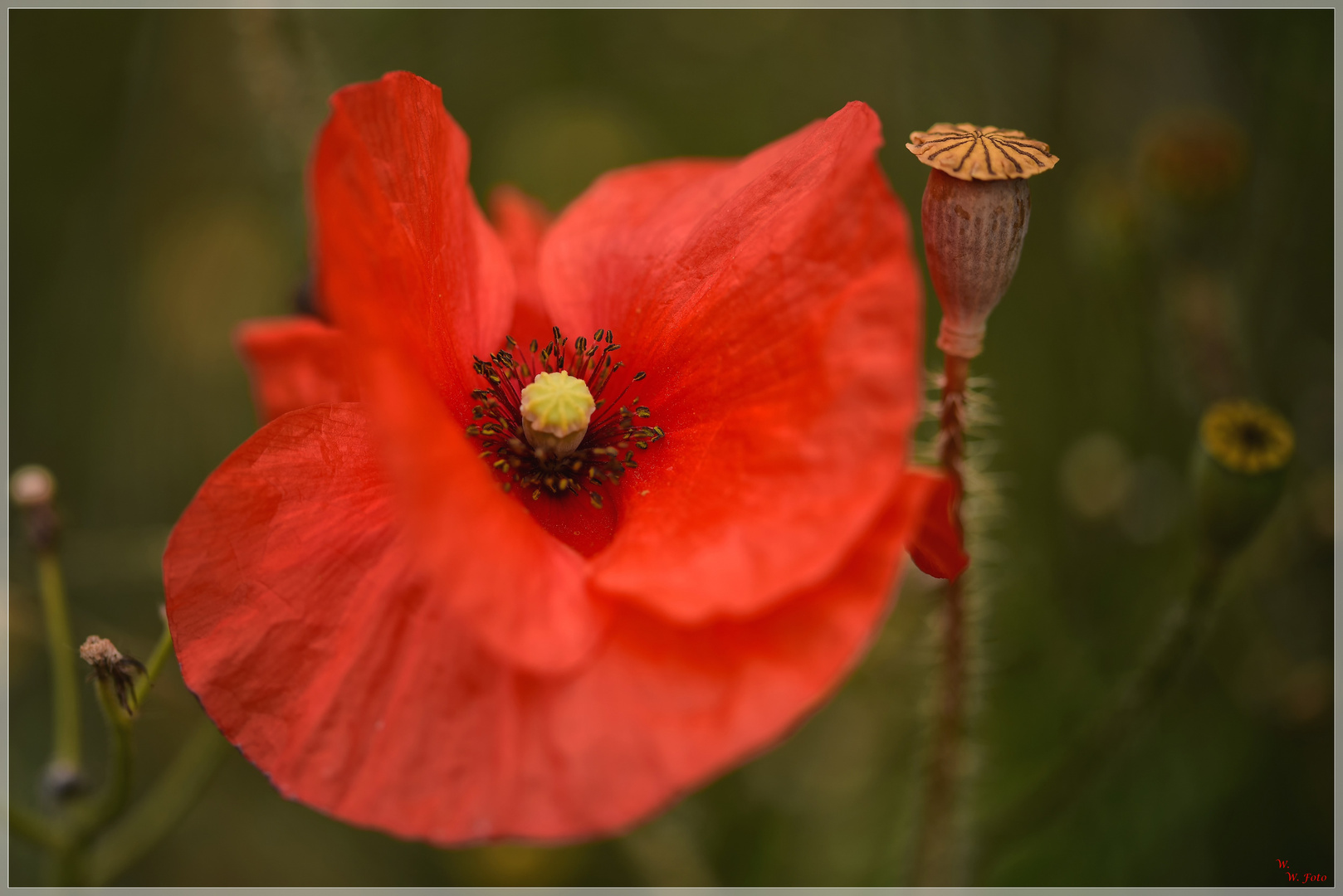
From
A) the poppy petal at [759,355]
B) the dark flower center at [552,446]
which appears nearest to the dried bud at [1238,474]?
the poppy petal at [759,355]

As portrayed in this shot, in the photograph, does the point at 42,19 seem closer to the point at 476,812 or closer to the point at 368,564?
the point at 368,564

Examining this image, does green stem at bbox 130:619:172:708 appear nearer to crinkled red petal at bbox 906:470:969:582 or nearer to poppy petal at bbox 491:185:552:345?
poppy petal at bbox 491:185:552:345

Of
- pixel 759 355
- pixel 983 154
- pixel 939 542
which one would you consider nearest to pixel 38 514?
pixel 759 355

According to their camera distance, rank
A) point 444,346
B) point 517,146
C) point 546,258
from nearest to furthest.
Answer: point 444,346
point 546,258
point 517,146

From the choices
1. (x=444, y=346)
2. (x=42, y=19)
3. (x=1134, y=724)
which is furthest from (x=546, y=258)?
(x=42, y=19)

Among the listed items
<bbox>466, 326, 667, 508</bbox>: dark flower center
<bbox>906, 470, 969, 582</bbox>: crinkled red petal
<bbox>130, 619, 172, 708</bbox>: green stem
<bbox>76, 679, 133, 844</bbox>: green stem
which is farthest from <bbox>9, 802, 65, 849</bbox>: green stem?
<bbox>906, 470, 969, 582</bbox>: crinkled red petal
